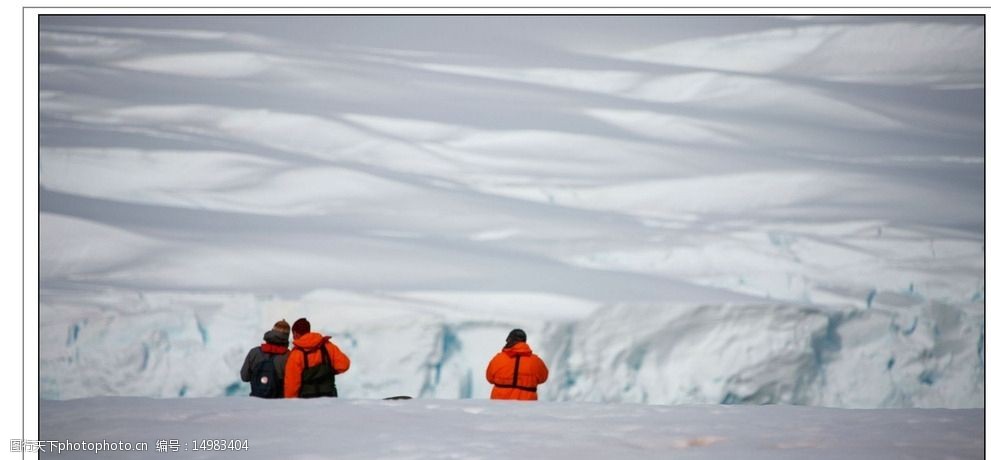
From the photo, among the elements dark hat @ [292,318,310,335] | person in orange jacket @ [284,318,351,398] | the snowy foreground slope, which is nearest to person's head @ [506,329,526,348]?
the snowy foreground slope

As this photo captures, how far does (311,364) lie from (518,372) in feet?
3.51

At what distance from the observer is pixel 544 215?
15.1 m

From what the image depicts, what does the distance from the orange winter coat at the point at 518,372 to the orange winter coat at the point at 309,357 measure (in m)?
0.77

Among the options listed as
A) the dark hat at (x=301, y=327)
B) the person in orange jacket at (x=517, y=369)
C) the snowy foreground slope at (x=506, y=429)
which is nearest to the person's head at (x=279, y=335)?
the dark hat at (x=301, y=327)

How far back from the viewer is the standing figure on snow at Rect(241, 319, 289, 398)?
21.4 ft

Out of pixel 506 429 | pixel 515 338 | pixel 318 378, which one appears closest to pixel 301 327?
A: pixel 318 378

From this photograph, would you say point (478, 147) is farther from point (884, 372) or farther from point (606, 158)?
point (884, 372)

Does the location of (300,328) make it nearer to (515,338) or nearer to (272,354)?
(272,354)

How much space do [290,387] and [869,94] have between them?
1197 cm

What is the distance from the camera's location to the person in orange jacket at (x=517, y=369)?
257 inches

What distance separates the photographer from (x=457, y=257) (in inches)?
574

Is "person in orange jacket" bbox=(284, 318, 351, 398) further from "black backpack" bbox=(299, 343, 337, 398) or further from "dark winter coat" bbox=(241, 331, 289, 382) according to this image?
"dark winter coat" bbox=(241, 331, 289, 382)

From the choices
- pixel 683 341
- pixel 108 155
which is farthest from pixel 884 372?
pixel 108 155

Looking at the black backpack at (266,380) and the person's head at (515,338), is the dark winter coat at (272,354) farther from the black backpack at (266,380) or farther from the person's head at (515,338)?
the person's head at (515,338)
